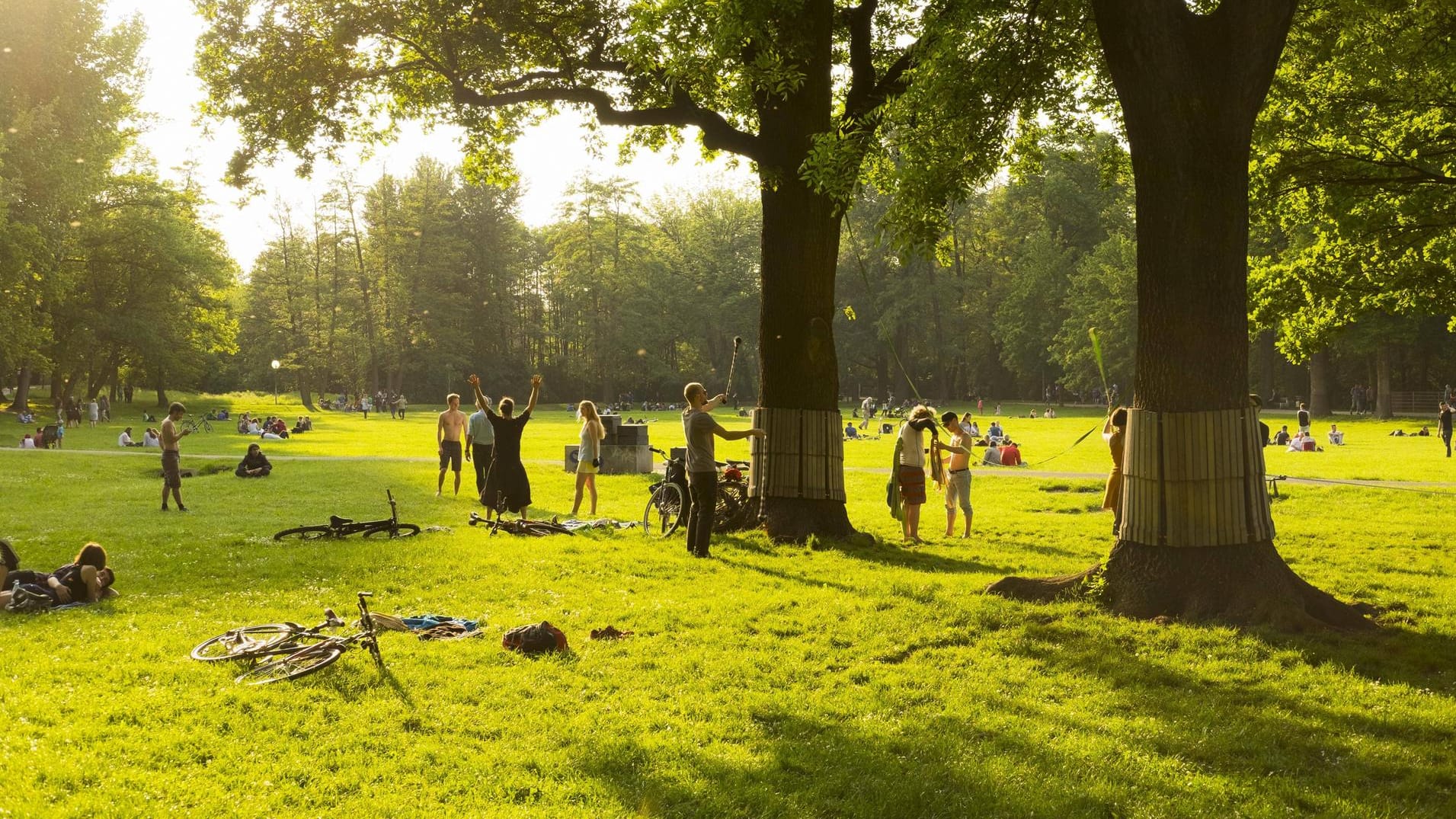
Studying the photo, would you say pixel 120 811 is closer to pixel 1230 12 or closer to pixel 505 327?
pixel 1230 12

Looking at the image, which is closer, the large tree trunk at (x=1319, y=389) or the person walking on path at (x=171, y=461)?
the person walking on path at (x=171, y=461)

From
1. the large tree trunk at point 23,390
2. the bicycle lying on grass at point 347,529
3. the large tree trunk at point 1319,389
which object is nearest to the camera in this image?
the bicycle lying on grass at point 347,529

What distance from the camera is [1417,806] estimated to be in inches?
185

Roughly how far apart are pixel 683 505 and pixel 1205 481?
7183mm

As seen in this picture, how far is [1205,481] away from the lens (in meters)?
8.20

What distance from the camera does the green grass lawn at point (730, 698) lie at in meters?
4.88

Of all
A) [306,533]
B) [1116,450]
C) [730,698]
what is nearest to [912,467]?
[1116,450]

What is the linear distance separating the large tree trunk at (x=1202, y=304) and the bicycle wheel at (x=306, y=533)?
9.86 meters

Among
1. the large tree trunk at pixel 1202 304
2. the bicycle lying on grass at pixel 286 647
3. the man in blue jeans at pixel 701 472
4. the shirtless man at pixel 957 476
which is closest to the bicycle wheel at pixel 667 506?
the man in blue jeans at pixel 701 472

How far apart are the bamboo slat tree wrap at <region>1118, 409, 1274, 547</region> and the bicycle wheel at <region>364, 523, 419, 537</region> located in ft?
29.9

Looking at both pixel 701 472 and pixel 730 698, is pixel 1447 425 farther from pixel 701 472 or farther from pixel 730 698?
pixel 730 698

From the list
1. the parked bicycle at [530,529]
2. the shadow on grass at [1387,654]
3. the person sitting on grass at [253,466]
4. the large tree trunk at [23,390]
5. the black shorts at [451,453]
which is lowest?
the shadow on grass at [1387,654]

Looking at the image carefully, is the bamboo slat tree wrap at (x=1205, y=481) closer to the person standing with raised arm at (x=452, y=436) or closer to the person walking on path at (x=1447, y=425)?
the person standing with raised arm at (x=452, y=436)

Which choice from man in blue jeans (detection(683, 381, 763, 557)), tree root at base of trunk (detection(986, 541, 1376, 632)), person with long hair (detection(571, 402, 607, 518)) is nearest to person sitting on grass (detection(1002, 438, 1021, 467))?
person with long hair (detection(571, 402, 607, 518))
